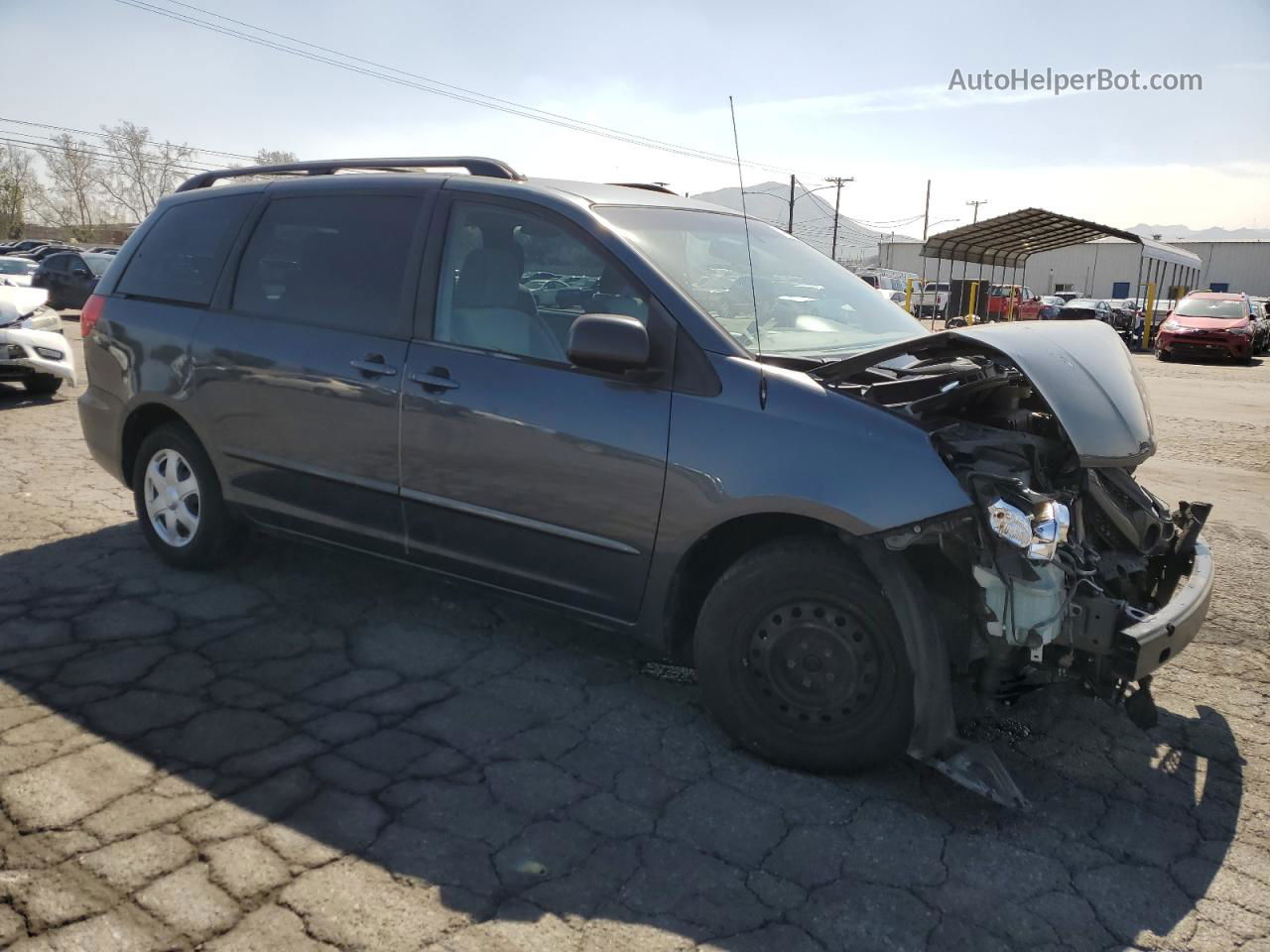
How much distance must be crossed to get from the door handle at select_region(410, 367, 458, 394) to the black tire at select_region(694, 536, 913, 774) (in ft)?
4.13

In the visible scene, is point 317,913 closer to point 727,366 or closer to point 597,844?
point 597,844

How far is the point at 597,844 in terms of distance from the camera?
2.63 metres

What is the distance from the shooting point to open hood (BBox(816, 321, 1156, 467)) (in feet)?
9.42

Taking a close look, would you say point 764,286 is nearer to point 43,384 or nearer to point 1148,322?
point 43,384

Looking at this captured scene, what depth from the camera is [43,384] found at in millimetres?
9664

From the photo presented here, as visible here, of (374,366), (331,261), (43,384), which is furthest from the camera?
(43,384)

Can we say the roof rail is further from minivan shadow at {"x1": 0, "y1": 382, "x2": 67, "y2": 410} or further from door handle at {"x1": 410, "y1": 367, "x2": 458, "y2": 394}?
minivan shadow at {"x1": 0, "y1": 382, "x2": 67, "y2": 410}

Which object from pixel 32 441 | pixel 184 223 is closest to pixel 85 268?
pixel 32 441

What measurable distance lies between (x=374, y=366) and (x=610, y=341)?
45.9 inches

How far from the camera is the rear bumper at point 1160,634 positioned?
264 centimetres

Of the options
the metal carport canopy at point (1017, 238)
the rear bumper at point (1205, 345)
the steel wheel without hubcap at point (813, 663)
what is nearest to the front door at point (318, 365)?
the steel wheel without hubcap at point (813, 663)

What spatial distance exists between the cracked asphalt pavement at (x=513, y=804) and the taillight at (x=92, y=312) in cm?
132

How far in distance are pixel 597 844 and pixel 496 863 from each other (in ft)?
0.94

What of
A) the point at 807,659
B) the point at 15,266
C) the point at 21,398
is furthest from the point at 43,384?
the point at 15,266
